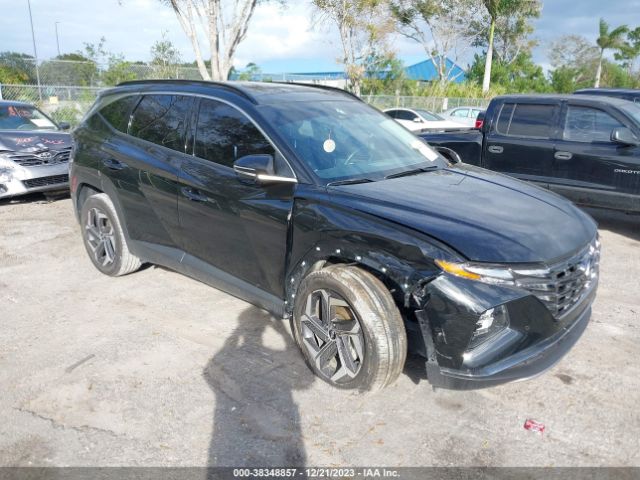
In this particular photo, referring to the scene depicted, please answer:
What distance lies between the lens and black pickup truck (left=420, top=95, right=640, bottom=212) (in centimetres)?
640

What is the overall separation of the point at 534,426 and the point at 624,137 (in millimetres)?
4814

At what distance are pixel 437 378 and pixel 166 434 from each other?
1.52 metres

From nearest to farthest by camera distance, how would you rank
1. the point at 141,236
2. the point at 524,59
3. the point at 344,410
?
the point at 344,410, the point at 141,236, the point at 524,59

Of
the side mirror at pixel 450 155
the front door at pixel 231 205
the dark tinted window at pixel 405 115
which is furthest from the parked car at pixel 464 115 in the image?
the front door at pixel 231 205

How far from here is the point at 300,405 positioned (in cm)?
312

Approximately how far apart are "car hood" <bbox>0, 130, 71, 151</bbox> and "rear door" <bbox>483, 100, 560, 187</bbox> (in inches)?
265

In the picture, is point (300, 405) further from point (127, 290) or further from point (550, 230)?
point (127, 290)

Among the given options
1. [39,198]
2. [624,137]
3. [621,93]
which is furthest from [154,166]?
[621,93]

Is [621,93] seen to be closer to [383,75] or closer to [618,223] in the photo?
[618,223]

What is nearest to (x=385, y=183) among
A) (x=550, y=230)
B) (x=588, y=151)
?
(x=550, y=230)

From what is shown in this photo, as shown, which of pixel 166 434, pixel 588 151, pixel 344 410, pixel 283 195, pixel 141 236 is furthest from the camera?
pixel 588 151

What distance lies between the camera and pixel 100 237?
16.6ft

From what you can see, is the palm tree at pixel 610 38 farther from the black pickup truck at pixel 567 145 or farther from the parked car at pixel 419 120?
the black pickup truck at pixel 567 145

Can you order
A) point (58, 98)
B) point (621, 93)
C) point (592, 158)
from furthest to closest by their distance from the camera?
point (58, 98), point (621, 93), point (592, 158)
